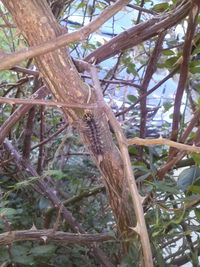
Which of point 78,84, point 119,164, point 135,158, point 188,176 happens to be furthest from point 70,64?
point 135,158

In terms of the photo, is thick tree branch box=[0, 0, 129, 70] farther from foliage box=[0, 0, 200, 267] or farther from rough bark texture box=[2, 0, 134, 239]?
foliage box=[0, 0, 200, 267]

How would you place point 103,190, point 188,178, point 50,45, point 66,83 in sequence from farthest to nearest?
point 103,190 < point 188,178 < point 66,83 < point 50,45

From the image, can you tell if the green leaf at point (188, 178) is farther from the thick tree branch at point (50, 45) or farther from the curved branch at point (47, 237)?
the thick tree branch at point (50, 45)

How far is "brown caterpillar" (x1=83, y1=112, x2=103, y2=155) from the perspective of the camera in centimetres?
47

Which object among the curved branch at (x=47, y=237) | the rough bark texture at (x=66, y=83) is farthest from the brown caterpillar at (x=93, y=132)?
the curved branch at (x=47, y=237)

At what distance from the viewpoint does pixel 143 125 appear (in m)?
0.76

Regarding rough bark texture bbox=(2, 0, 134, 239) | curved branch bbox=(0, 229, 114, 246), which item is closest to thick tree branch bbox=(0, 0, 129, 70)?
rough bark texture bbox=(2, 0, 134, 239)

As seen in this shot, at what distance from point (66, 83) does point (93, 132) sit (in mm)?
63

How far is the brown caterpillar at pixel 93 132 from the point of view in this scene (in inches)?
18.6

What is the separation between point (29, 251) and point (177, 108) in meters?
0.31

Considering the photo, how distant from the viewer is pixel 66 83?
1.50ft

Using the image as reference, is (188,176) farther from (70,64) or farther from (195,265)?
(70,64)

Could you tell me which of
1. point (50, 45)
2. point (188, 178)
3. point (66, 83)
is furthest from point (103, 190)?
point (50, 45)

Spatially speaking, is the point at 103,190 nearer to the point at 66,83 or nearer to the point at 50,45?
the point at 66,83
